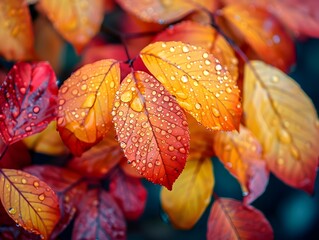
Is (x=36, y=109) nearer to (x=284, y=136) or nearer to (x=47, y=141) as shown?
(x=47, y=141)

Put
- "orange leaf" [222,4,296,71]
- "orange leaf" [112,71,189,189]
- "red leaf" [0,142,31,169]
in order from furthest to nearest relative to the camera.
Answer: "orange leaf" [222,4,296,71]
"red leaf" [0,142,31,169]
"orange leaf" [112,71,189,189]

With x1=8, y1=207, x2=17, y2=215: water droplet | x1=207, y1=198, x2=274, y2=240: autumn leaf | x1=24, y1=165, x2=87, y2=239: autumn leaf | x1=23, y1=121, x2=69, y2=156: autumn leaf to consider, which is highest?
x1=8, y1=207, x2=17, y2=215: water droplet

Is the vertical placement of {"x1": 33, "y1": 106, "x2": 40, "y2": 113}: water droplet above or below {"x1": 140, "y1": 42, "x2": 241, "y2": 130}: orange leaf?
below

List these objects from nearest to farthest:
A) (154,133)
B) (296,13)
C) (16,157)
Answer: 1. (154,133)
2. (16,157)
3. (296,13)

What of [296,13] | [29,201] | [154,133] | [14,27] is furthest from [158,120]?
[296,13]

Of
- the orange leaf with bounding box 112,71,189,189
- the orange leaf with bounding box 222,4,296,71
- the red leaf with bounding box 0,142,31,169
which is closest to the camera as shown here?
the orange leaf with bounding box 112,71,189,189

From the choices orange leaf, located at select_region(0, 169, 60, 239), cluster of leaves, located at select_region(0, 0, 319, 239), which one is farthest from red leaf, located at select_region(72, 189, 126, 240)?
orange leaf, located at select_region(0, 169, 60, 239)

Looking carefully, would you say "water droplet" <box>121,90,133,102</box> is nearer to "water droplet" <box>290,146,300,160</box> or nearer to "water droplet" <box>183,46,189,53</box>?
"water droplet" <box>183,46,189,53</box>

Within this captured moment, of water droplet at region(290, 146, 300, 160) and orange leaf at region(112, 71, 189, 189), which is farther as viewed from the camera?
water droplet at region(290, 146, 300, 160)
